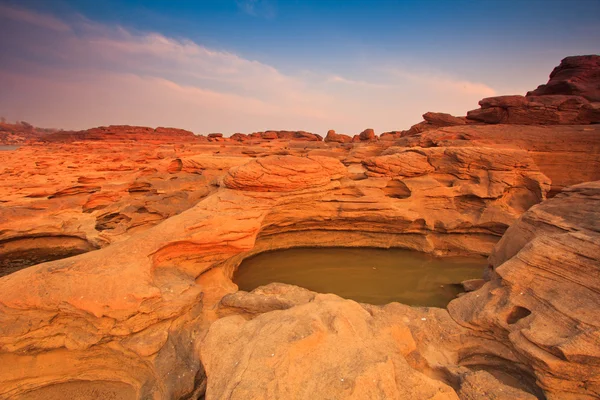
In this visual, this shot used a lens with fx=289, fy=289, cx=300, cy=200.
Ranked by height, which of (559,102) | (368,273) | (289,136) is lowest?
(368,273)

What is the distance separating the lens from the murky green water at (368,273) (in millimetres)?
7176

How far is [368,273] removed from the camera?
8219 mm

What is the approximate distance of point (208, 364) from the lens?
3279 mm

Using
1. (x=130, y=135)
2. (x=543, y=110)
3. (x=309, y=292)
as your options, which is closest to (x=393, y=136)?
(x=543, y=110)

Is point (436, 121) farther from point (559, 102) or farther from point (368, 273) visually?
point (368, 273)

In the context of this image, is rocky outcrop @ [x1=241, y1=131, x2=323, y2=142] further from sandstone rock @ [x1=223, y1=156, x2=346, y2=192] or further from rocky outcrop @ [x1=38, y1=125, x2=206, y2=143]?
sandstone rock @ [x1=223, y1=156, x2=346, y2=192]

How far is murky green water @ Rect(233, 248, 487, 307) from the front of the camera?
7176 millimetres

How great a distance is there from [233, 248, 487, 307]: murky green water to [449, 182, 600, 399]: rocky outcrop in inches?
81.1

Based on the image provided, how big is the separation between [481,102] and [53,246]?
18110mm

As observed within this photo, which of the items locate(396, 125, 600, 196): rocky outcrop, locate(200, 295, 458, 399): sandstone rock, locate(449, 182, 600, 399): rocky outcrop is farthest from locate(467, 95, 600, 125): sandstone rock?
locate(200, 295, 458, 399): sandstone rock

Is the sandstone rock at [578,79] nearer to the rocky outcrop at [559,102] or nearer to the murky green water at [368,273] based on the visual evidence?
the rocky outcrop at [559,102]

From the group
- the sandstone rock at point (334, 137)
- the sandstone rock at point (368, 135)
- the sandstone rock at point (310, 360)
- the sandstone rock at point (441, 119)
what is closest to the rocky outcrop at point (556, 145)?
the sandstone rock at point (441, 119)

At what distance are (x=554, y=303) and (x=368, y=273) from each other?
4428mm

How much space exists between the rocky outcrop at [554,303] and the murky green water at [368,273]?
2.06 meters
